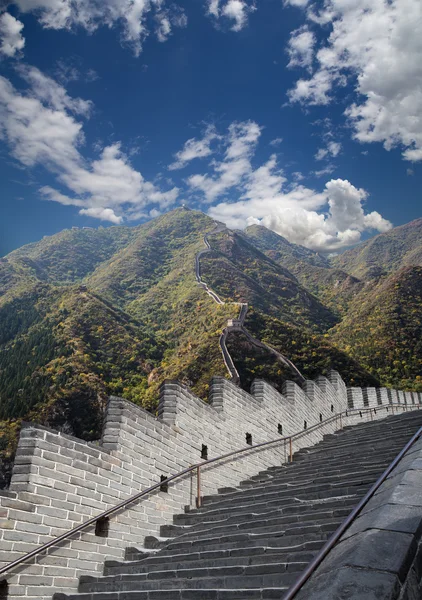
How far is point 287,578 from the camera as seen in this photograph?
345 centimetres

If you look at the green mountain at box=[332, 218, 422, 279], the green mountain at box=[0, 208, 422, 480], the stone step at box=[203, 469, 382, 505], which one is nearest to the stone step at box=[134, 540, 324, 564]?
the stone step at box=[203, 469, 382, 505]

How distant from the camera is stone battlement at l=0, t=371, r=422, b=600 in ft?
15.0

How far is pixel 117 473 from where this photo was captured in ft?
19.0

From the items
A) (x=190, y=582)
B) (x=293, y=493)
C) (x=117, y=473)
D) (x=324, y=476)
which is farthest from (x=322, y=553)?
(x=324, y=476)

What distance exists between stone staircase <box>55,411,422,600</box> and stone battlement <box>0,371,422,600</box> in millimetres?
253

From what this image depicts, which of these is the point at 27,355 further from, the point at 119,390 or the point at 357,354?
the point at 357,354

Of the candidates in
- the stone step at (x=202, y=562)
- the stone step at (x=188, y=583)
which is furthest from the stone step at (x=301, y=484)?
the stone step at (x=188, y=583)

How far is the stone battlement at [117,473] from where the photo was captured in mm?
4559

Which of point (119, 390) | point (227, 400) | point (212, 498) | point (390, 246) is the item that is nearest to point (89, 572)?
point (212, 498)

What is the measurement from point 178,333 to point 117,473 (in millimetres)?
48951

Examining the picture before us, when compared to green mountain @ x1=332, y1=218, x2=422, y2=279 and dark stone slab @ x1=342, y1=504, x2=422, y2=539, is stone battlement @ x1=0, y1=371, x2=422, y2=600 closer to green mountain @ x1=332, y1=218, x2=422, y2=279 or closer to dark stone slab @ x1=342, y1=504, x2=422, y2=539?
dark stone slab @ x1=342, y1=504, x2=422, y2=539

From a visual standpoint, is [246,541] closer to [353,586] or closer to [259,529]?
[259,529]

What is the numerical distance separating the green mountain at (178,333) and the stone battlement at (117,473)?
2599 cm

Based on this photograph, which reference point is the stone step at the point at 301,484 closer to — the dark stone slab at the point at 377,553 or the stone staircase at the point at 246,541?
the stone staircase at the point at 246,541
